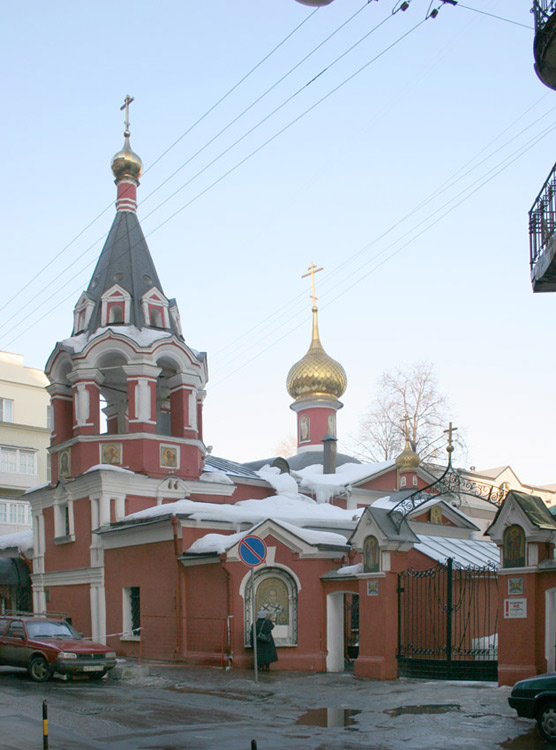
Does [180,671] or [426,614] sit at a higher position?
[426,614]

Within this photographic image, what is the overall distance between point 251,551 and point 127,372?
11123mm

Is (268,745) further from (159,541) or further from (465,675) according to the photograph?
(159,541)

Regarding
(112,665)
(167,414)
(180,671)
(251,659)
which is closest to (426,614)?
(251,659)

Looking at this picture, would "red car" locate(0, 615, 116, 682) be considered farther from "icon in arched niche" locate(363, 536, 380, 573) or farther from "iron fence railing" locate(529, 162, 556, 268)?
"iron fence railing" locate(529, 162, 556, 268)

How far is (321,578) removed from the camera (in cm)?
1833

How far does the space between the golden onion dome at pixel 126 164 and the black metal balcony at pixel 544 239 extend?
1756 centimetres

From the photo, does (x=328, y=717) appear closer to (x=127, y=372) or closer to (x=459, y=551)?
(x=459, y=551)

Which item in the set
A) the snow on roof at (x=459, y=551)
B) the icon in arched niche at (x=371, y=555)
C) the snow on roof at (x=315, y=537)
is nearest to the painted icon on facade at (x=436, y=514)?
the snow on roof at (x=459, y=551)

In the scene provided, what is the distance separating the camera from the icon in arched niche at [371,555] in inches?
643

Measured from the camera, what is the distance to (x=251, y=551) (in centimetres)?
1472

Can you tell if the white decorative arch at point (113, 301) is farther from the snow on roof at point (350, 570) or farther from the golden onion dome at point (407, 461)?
the snow on roof at point (350, 570)

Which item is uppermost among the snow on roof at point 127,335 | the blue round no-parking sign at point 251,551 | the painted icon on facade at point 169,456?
the snow on roof at point 127,335

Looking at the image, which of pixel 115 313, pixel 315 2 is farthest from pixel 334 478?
pixel 315 2

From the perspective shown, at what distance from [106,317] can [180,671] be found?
11.4m
